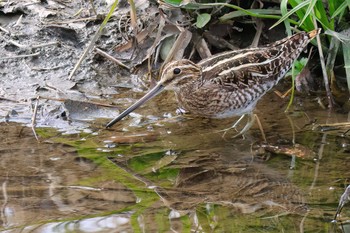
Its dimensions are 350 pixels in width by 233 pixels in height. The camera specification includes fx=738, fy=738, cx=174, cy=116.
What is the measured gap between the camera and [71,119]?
220 inches

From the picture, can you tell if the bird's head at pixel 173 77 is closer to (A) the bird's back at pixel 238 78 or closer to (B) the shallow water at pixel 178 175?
(A) the bird's back at pixel 238 78

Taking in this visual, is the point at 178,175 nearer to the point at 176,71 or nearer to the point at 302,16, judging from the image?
the point at 176,71

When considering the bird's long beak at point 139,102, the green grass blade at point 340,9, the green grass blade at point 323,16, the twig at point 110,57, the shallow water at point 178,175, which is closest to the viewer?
the shallow water at point 178,175

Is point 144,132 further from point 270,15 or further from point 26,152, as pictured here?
point 270,15

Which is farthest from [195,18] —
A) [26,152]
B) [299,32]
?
[26,152]

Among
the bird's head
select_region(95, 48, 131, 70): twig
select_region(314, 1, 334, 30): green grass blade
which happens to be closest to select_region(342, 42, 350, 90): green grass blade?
select_region(314, 1, 334, 30): green grass blade

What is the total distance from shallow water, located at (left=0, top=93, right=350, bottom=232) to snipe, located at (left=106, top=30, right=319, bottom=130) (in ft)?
0.75

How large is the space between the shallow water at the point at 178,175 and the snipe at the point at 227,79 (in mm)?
230

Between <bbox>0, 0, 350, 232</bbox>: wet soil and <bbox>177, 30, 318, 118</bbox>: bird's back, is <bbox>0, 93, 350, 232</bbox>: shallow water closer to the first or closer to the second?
<bbox>0, 0, 350, 232</bbox>: wet soil

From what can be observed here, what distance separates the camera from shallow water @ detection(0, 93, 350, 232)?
12.8 ft

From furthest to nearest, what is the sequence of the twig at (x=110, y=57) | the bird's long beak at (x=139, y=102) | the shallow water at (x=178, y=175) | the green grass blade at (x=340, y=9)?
the twig at (x=110, y=57) → the green grass blade at (x=340, y=9) → the bird's long beak at (x=139, y=102) → the shallow water at (x=178, y=175)

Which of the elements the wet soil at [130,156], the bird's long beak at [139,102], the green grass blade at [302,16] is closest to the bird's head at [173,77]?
the bird's long beak at [139,102]

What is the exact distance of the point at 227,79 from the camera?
5250 millimetres

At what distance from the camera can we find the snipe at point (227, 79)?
5.25 m
